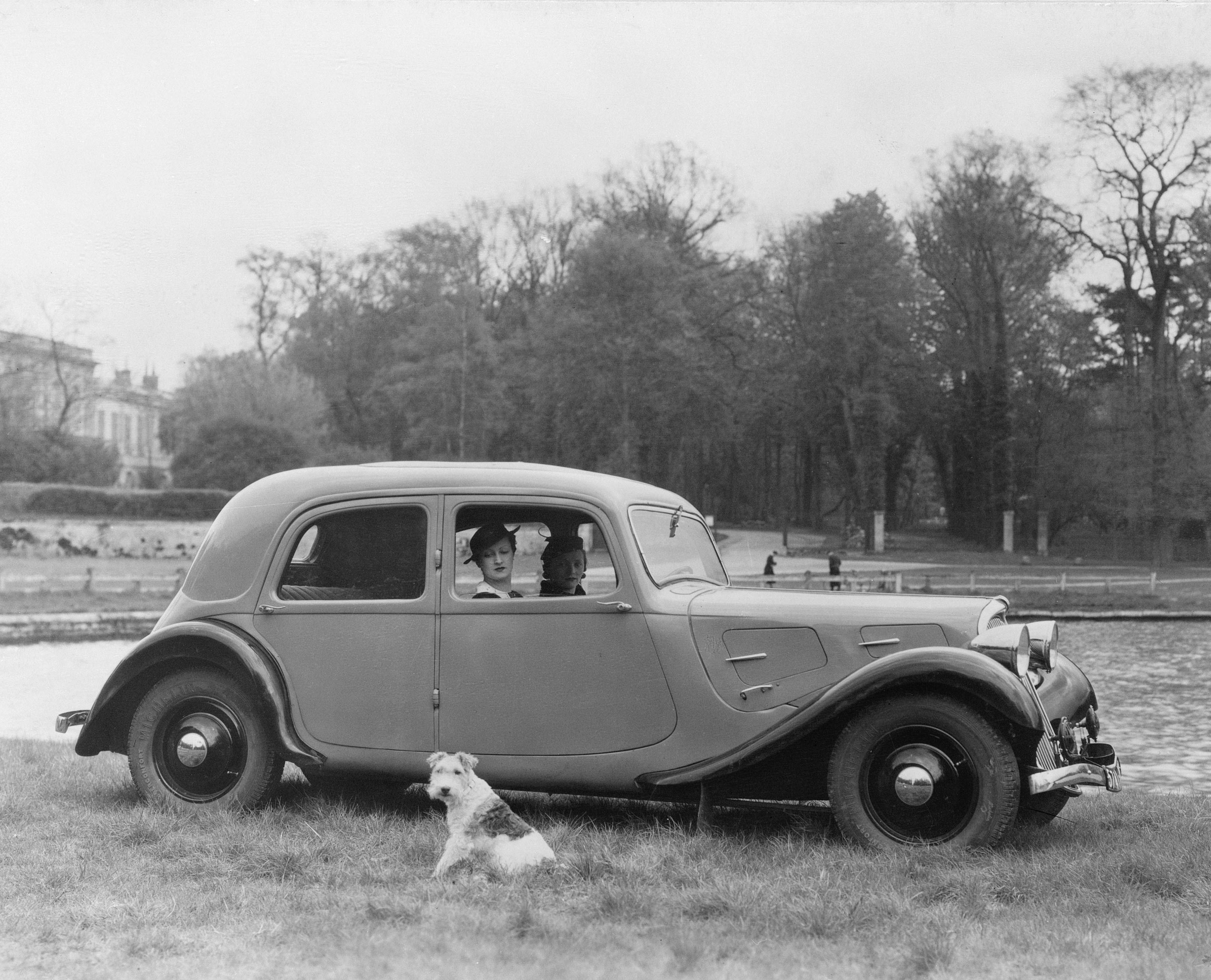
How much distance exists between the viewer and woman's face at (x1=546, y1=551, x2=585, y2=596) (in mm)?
5426

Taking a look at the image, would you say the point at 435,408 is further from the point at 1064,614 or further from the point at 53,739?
the point at 53,739

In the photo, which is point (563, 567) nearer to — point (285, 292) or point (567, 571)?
point (567, 571)

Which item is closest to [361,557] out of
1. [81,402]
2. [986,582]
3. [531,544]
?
[531,544]

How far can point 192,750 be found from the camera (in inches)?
219

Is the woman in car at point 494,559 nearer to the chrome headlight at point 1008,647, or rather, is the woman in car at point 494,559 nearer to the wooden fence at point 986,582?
the chrome headlight at point 1008,647

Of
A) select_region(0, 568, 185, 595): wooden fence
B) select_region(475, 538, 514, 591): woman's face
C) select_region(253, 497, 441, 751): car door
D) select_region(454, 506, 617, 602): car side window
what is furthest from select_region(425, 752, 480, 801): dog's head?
select_region(0, 568, 185, 595): wooden fence

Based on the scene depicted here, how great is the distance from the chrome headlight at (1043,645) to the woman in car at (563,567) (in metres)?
2.07

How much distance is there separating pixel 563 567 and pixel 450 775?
1.35 meters

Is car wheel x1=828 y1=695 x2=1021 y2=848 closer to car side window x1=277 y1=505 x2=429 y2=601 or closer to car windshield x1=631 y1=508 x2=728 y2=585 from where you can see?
car windshield x1=631 y1=508 x2=728 y2=585

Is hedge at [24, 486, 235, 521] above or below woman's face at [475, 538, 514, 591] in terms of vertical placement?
above

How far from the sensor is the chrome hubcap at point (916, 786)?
467 centimetres

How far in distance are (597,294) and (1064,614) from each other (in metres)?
26.7

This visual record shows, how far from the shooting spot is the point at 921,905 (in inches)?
155

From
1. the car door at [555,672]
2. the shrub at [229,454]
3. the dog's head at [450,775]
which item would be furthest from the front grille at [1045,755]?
the shrub at [229,454]
